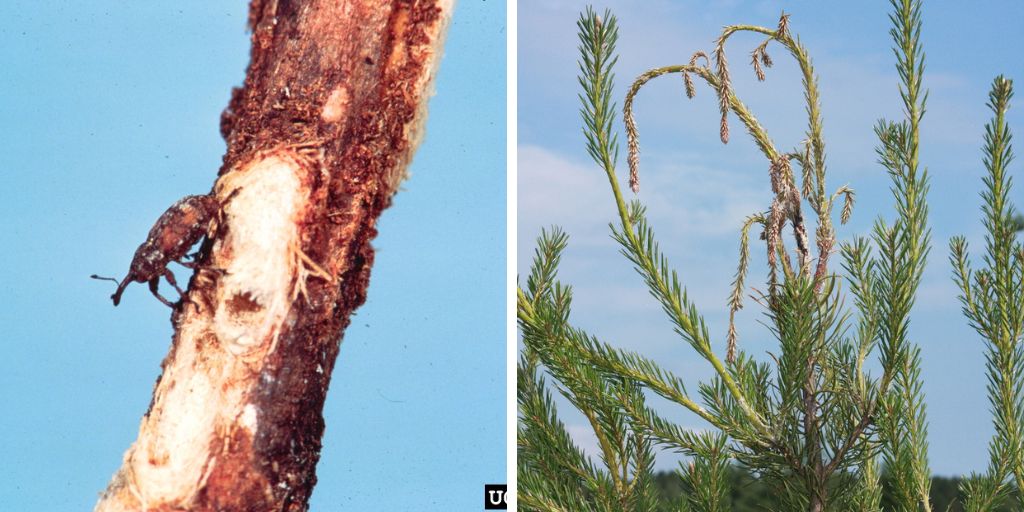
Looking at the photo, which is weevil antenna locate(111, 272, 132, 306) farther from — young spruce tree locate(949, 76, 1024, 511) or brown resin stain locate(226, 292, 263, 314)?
young spruce tree locate(949, 76, 1024, 511)

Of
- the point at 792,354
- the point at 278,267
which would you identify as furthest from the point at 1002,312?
the point at 278,267

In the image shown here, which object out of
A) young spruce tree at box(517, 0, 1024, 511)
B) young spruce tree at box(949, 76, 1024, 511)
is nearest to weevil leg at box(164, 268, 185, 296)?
young spruce tree at box(517, 0, 1024, 511)

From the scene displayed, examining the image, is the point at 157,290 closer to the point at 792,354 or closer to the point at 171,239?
the point at 171,239

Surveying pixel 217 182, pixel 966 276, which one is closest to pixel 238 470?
pixel 217 182

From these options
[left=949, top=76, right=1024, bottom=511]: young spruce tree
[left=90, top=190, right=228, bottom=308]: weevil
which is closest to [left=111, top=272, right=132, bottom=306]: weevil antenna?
[left=90, top=190, right=228, bottom=308]: weevil

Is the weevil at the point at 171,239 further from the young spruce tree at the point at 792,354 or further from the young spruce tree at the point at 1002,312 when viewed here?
the young spruce tree at the point at 1002,312

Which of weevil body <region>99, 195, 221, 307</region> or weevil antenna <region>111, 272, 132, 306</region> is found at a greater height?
weevil body <region>99, 195, 221, 307</region>

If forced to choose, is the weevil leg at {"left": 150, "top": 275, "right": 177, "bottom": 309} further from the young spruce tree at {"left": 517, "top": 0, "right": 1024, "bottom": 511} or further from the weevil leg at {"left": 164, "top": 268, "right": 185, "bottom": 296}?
the young spruce tree at {"left": 517, "top": 0, "right": 1024, "bottom": 511}
